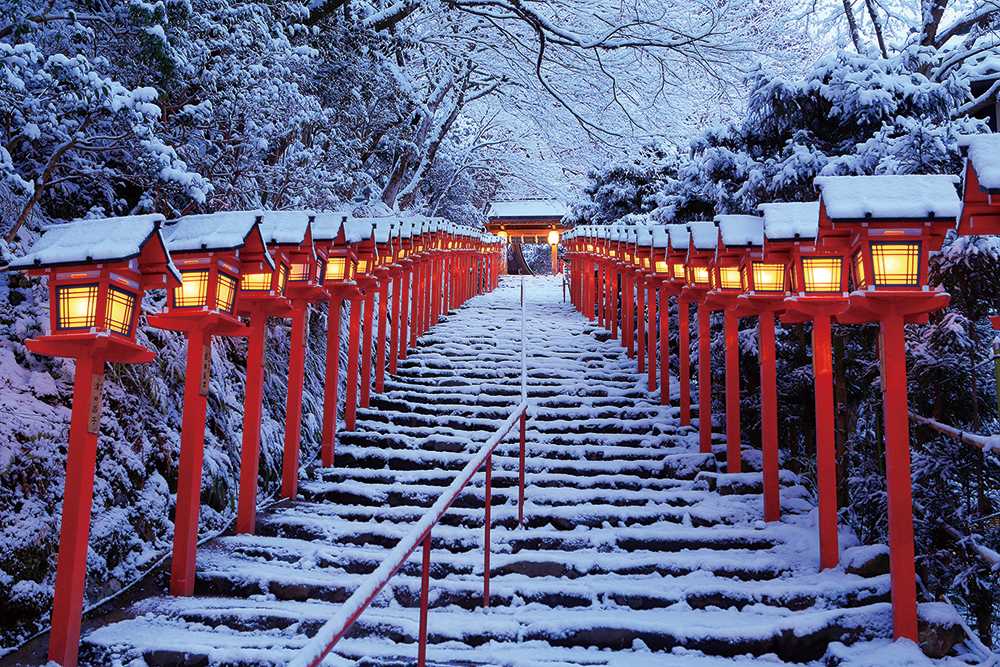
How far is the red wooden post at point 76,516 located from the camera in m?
3.86

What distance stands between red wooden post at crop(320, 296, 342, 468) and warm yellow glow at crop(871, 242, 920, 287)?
5.50m

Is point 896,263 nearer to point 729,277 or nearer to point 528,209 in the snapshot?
point 729,277

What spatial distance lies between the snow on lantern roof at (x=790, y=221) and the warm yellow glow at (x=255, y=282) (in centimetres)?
432

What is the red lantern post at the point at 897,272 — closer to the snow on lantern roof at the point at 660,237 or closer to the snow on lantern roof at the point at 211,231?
the snow on lantern roof at the point at 660,237

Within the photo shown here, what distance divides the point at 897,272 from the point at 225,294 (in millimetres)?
4930

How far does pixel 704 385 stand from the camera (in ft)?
25.3

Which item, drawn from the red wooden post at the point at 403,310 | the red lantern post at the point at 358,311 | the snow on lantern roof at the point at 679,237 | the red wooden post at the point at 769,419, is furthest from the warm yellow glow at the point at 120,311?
Answer: the red wooden post at the point at 403,310

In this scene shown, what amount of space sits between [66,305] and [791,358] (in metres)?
7.73

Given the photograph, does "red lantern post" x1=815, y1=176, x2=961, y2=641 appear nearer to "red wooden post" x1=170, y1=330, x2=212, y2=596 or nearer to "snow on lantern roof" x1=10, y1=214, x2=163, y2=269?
"snow on lantern roof" x1=10, y1=214, x2=163, y2=269

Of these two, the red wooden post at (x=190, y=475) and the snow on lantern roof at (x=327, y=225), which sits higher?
the snow on lantern roof at (x=327, y=225)

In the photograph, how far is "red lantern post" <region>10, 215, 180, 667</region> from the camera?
12.8ft

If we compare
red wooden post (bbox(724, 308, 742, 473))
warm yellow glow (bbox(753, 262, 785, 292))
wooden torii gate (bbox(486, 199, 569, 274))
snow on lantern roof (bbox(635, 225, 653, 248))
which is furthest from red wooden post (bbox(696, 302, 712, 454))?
wooden torii gate (bbox(486, 199, 569, 274))

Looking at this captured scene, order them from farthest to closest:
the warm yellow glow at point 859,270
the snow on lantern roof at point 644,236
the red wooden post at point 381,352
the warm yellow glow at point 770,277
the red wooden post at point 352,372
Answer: the red wooden post at point 381,352 < the snow on lantern roof at point 644,236 < the red wooden post at point 352,372 < the warm yellow glow at point 770,277 < the warm yellow glow at point 859,270

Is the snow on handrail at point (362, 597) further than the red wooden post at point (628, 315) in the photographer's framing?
No
